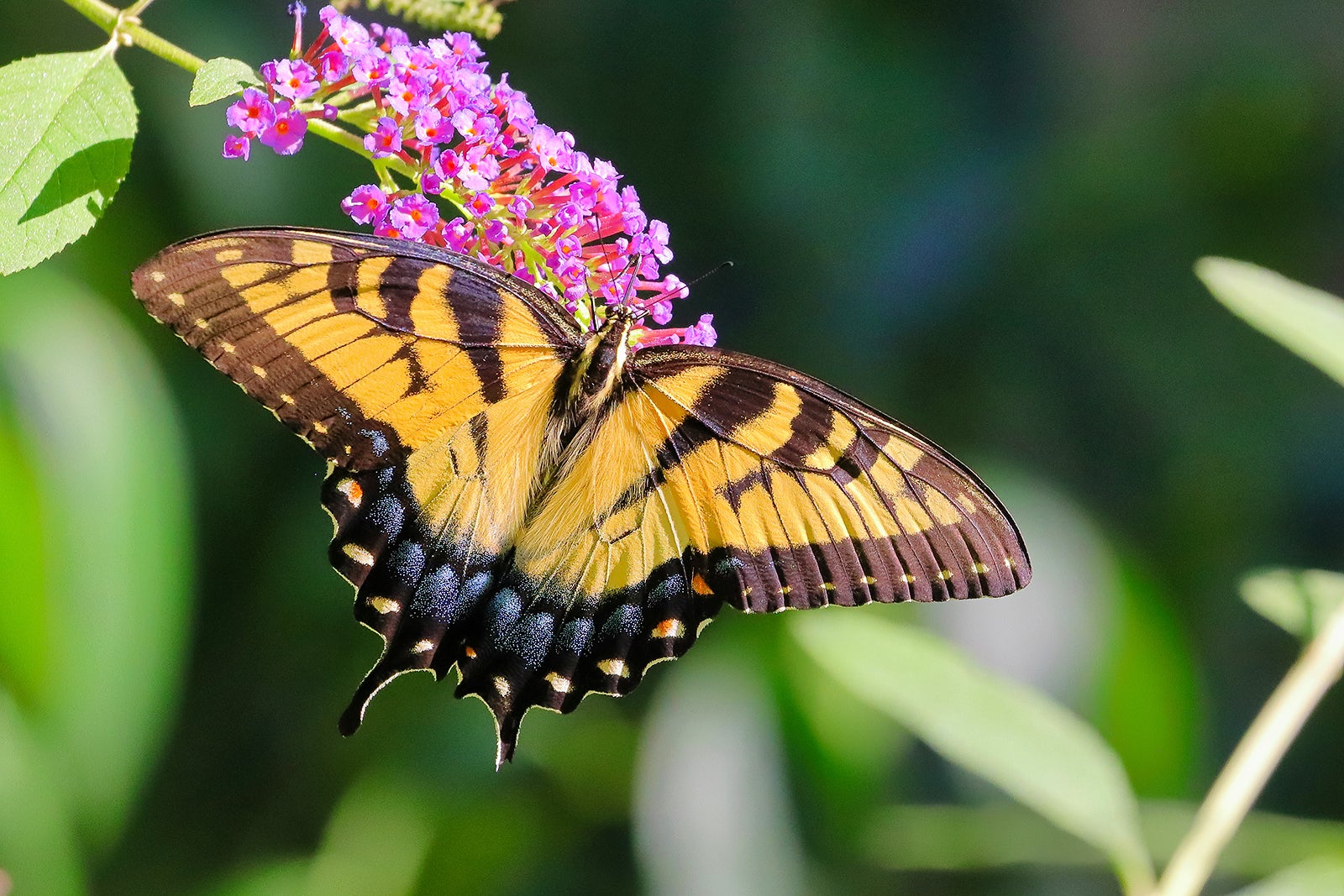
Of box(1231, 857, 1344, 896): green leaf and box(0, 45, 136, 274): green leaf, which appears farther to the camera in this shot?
box(0, 45, 136, 274): green leaf

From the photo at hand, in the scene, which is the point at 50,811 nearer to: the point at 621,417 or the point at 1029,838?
the point at 621,417

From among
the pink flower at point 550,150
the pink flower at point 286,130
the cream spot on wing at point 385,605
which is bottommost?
the cream spot on wing at point 385,605

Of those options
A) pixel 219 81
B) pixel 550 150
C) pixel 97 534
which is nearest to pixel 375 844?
pixel 97 534

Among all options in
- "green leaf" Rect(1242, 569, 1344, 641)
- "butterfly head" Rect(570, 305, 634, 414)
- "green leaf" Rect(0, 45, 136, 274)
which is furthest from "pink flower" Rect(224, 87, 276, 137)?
"green leaf" Rect(1242, 569, 1344, 641)

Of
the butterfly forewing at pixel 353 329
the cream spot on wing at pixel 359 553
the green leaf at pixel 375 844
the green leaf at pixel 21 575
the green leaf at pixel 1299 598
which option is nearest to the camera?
the green leaf at pixel 1299 598

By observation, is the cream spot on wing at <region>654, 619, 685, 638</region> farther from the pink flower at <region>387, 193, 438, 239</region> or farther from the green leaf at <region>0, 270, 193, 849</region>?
the green leaf at <region>0, 270, 193, 849</region>

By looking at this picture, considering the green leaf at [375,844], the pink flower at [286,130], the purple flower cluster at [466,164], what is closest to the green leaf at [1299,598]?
the purple flower cluster at [466,164]

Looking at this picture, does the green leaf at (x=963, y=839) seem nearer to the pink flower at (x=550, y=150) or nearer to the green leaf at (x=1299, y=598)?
the green leaf at (x=1299, y=598)
